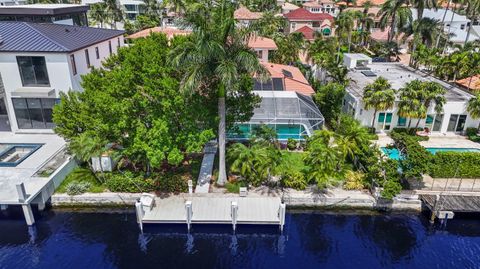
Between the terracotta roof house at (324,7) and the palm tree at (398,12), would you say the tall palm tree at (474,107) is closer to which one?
the palm tree at (398,12)

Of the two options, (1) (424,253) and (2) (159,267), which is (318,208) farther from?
(2) (159,267)

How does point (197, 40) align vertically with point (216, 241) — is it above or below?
above

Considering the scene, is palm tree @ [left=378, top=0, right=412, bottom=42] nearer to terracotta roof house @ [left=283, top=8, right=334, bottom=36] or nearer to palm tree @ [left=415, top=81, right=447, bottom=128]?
terracotta roof house @ [left=283, top=8, right=334, bottom=36]

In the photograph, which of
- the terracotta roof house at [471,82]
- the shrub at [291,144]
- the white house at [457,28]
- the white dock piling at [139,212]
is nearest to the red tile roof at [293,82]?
the shrub at [291,144]

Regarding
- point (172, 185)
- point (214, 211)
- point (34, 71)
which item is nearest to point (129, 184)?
point (172, 185)

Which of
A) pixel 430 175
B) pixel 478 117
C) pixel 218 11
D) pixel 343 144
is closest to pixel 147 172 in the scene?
pixel 218 11

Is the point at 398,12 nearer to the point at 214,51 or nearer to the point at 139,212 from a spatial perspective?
the point at 214,51
